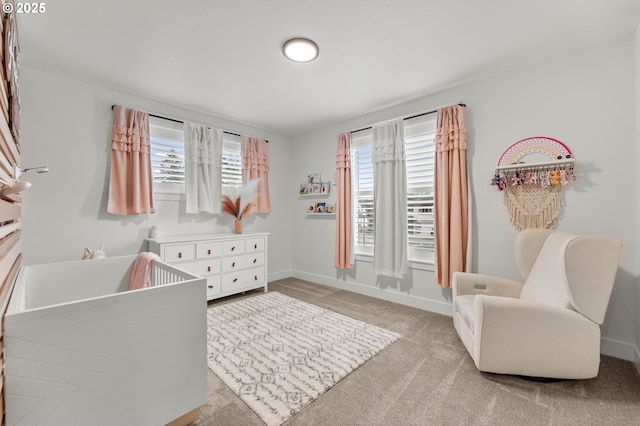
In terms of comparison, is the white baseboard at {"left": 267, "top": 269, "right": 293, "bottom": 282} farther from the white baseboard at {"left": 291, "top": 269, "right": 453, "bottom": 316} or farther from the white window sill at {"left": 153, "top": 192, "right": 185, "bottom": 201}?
the white window sill at {"left": 153, "top": 192, "right": 185, "bottom": 201}

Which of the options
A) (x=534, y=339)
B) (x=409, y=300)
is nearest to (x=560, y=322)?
(x=534, y=339)

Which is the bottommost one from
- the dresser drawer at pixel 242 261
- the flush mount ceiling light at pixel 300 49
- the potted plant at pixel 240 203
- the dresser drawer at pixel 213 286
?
the dresser drawer at pixel 213 286

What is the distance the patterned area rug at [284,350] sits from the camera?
1689 millimetres

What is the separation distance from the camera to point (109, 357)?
45.8 inches

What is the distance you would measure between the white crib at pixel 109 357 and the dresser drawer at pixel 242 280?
1905mm

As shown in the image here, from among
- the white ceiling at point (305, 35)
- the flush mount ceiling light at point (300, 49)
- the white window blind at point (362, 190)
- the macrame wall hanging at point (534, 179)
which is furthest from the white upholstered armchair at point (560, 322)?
the flush mount ceiling light at point (300, 49)

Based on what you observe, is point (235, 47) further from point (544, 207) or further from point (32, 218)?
point (544, 207)

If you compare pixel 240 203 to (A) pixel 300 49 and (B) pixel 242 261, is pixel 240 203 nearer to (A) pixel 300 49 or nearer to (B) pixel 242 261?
(B) pixel 242 261

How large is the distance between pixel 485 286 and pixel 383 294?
1369 millimetres

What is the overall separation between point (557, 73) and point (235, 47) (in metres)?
2.75

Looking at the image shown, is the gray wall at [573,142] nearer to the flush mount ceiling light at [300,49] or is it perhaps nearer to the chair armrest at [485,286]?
the chair armrest at [485,286]

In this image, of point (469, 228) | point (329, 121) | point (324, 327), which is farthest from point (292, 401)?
point (329, 121)

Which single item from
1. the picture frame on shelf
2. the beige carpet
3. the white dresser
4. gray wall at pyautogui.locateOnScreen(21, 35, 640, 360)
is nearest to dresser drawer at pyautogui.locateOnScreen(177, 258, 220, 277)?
the white dresser

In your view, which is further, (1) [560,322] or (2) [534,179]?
(2) [534,179]
